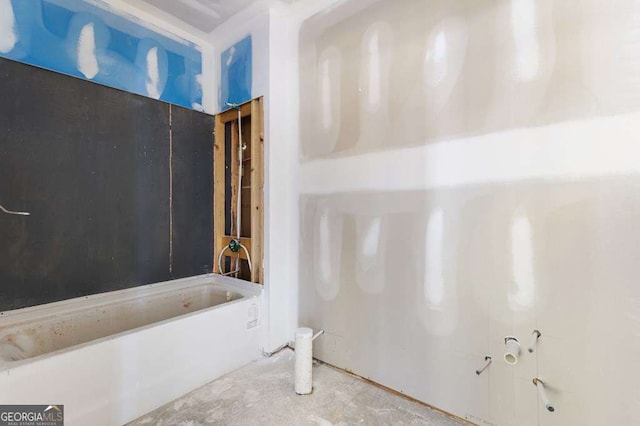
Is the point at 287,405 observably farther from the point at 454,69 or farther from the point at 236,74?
the point at 236,74

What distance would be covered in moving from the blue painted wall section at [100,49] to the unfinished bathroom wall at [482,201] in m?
1.37

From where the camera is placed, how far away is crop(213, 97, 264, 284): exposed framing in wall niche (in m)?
2.60

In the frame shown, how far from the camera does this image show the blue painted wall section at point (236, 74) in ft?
8.82

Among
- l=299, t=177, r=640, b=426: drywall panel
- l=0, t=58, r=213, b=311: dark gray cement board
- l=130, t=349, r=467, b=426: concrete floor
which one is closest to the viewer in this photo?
l=299, t=177, r=640, b=426: drywall panel

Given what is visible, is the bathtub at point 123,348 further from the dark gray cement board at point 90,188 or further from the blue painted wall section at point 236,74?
the blue painted wall section at point 236,74

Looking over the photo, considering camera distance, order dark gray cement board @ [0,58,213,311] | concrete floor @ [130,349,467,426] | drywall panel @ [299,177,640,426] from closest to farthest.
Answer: drywall panel @ [299,177,640,426], concrete floor @ [130,349,467,426], dark gray cement board @ [0,58,213,311]

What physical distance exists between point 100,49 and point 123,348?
2.20 meters

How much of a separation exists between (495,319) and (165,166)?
9.01ft

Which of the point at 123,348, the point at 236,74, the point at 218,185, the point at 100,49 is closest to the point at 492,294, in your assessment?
the point at 123,348

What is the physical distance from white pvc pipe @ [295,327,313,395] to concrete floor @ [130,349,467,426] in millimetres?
49

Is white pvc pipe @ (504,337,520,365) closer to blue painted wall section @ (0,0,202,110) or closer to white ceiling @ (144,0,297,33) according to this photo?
white ceiling @ (144,0,297,33)

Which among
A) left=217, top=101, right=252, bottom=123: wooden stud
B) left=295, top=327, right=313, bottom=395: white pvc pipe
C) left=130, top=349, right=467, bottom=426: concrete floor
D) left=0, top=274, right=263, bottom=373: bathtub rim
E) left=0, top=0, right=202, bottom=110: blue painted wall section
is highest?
left=0, top=0, right=202, bottom=110: blue painted wall section

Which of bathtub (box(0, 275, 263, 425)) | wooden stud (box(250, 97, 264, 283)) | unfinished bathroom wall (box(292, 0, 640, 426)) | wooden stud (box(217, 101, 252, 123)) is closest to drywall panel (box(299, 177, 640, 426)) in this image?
unfinished bathroom wall (box(292, 0, 640, 426))

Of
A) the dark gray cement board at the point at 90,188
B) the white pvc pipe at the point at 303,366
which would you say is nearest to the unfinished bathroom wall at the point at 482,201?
the white pvc pipe at the point at 303,366
